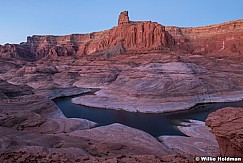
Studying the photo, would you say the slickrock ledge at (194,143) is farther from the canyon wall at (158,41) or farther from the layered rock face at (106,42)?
the layered rock face at (106,42)

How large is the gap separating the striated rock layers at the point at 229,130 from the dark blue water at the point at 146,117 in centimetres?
1290

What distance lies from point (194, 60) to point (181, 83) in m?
21.5

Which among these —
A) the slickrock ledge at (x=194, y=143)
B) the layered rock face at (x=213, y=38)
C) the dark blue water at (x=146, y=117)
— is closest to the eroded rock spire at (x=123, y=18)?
the layered rock face at (x=213, y=38)

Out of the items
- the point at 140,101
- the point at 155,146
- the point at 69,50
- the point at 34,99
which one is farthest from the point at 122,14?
the point at 155,146

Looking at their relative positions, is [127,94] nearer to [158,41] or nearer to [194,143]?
[194,143]

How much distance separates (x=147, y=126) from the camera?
24.1 metres

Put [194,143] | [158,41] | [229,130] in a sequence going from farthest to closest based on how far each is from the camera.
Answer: [158,41], [194,143], [229,130]

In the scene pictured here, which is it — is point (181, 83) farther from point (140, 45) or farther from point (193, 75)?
point (140, 45)

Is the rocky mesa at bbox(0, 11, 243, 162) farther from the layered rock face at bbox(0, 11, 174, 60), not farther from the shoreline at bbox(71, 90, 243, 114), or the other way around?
the layered rock face at bbox(0, 11, 174, 60)

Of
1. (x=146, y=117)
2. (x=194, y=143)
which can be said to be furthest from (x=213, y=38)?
(x=194, y=143)

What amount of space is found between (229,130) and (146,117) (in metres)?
20.2

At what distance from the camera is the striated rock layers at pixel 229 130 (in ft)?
24.7

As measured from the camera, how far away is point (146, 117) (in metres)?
27.9

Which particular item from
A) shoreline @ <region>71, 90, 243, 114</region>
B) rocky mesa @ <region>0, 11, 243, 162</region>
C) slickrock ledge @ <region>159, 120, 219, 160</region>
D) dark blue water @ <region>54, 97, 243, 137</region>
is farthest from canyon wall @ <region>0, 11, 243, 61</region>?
slickrock ledge @ <region>159, 120, 219, 160</region>
